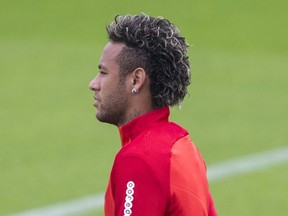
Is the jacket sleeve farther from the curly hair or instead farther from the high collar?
the curly hair

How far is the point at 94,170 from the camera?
41.9ft

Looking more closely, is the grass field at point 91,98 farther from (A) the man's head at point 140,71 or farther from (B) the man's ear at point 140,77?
(B) the man's ear at point 140,77

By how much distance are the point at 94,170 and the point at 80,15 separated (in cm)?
637

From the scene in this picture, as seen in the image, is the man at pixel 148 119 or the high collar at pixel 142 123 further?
the high collar at pixel 142 123

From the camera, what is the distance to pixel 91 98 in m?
15.1

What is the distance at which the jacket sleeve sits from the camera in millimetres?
4879

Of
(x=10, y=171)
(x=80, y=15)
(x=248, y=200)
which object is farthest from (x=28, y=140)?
(x=80, y=15)

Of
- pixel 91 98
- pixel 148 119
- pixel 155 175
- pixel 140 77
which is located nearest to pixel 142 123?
pixel 148 119

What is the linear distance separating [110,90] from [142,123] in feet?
0.68

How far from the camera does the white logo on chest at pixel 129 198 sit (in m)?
4.88

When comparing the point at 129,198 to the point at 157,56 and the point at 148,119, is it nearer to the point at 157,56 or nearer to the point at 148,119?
the point at 148,119

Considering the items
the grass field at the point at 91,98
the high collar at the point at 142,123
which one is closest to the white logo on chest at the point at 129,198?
the high collar at the point at 142,123

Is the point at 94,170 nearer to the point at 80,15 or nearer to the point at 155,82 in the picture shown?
the point at 80,15

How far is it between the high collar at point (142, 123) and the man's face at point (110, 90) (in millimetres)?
66
